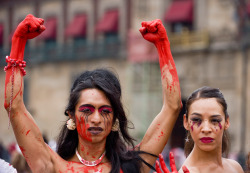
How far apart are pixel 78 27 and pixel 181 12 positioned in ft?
20.4

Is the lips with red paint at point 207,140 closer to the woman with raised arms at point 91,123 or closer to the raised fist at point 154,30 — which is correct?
the woman with raised arms at point 91,123

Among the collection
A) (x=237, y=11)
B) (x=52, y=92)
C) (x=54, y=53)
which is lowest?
(x=52, y=92)

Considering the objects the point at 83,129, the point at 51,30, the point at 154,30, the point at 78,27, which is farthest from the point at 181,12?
the point at 83,129

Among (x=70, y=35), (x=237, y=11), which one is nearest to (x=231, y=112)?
(x=237, y=11)

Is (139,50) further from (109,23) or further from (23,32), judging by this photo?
(23,32)

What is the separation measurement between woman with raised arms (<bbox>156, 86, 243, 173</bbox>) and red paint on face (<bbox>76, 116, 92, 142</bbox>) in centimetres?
75

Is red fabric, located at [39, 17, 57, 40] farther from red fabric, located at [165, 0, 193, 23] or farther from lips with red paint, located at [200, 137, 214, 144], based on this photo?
lips with red paint, located at [200, 137, 214, 144]

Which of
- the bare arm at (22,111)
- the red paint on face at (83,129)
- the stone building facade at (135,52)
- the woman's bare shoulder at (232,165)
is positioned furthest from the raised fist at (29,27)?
the stone building facade at (135,52)

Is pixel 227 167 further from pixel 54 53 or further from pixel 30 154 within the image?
pixel 54 53

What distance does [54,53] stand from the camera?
91.7ft

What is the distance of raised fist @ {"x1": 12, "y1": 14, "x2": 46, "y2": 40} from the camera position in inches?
163

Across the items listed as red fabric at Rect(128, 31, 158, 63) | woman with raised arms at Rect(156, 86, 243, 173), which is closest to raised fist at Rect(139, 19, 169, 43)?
woman with raised arms at Rect(156, 86, 243, 173)

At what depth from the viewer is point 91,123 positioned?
4.22m

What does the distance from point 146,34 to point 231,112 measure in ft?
54.8
